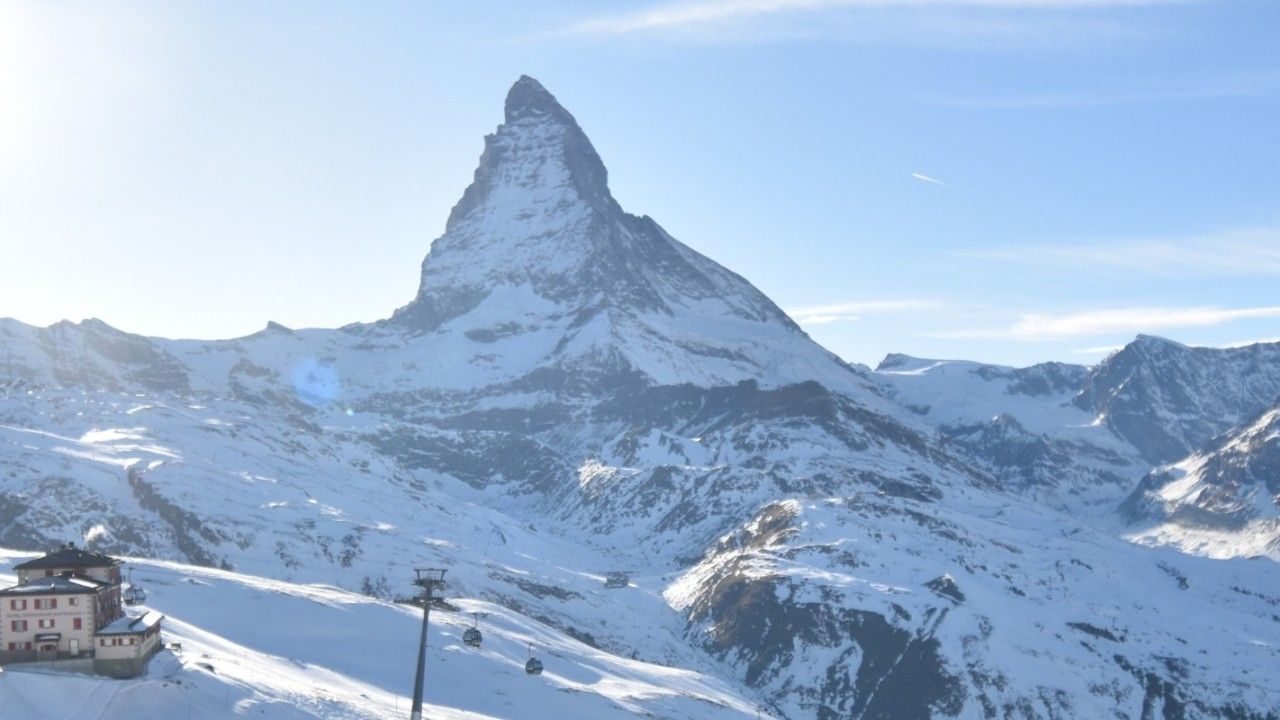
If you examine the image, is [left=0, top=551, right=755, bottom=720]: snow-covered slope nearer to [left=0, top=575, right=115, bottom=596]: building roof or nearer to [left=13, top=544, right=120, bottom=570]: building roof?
[left=0, top=575, right=115, bottom=596]: building roof

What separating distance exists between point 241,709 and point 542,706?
3936 cm

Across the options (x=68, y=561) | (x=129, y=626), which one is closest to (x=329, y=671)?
(x=68, y=561)

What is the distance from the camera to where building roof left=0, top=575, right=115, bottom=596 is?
8019 centimetres

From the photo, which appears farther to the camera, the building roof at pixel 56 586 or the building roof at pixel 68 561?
the building roof at pixel 68 561

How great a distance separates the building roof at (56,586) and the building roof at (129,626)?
7.98 ft

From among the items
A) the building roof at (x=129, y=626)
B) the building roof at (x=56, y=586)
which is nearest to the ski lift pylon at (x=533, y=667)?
the building roof at (x=129, y=626)

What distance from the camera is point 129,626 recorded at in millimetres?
81062

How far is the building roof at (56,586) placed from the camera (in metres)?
80.2

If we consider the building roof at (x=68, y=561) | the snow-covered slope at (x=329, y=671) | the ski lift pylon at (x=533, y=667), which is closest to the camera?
the snow-covered slope at (x=329, y=671)

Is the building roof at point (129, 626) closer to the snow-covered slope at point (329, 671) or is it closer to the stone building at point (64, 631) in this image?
the stone building at point (64, 631)

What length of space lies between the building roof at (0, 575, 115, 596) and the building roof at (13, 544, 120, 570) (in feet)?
3.54

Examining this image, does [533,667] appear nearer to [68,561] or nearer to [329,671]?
[329,671]

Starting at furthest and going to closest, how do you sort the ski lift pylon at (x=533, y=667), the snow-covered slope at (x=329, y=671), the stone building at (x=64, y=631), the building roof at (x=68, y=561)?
the ski lift pylon at (x=533, y=667), the building roof at (x=68, y=561), the stone building at (x=64, y=631), the snow-covered slope at (x=329, y=671)

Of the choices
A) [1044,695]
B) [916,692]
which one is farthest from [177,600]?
[1044,695]
